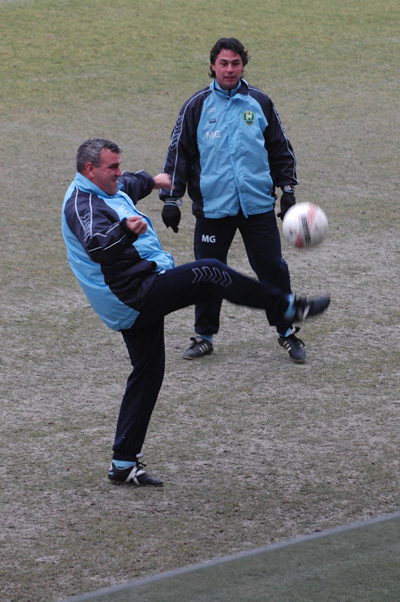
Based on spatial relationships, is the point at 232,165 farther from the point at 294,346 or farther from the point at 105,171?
the point at 105,171

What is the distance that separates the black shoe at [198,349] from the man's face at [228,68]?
1.97 meters

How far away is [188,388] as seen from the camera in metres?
6.23

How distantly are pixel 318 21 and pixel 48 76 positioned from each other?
21.2 feet

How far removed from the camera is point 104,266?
459 centimetres

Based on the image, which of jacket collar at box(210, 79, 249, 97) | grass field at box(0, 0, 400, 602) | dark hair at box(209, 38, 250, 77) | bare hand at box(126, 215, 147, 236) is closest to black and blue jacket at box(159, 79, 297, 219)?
jacket collar at box(210, 79, 249, 97)

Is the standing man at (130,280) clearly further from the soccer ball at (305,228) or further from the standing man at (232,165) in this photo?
the standing man at (232,165)

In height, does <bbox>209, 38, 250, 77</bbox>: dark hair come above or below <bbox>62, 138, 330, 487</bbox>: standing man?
above

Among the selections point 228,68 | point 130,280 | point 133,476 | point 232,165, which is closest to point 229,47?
point 228,68

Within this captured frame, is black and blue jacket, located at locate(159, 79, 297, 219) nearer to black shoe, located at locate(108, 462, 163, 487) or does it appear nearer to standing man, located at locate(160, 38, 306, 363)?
standing man, located at locate(160, 38, 306, 363)

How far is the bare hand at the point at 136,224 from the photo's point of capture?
4.36 m

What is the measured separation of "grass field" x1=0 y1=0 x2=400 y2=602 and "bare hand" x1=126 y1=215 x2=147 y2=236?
61.5 inches

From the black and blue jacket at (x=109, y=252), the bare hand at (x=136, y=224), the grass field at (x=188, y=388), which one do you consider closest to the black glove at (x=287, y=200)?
the grass field at (x=188, y=388)

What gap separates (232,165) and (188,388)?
169cm

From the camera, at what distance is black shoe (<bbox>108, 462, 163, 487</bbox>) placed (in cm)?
493
